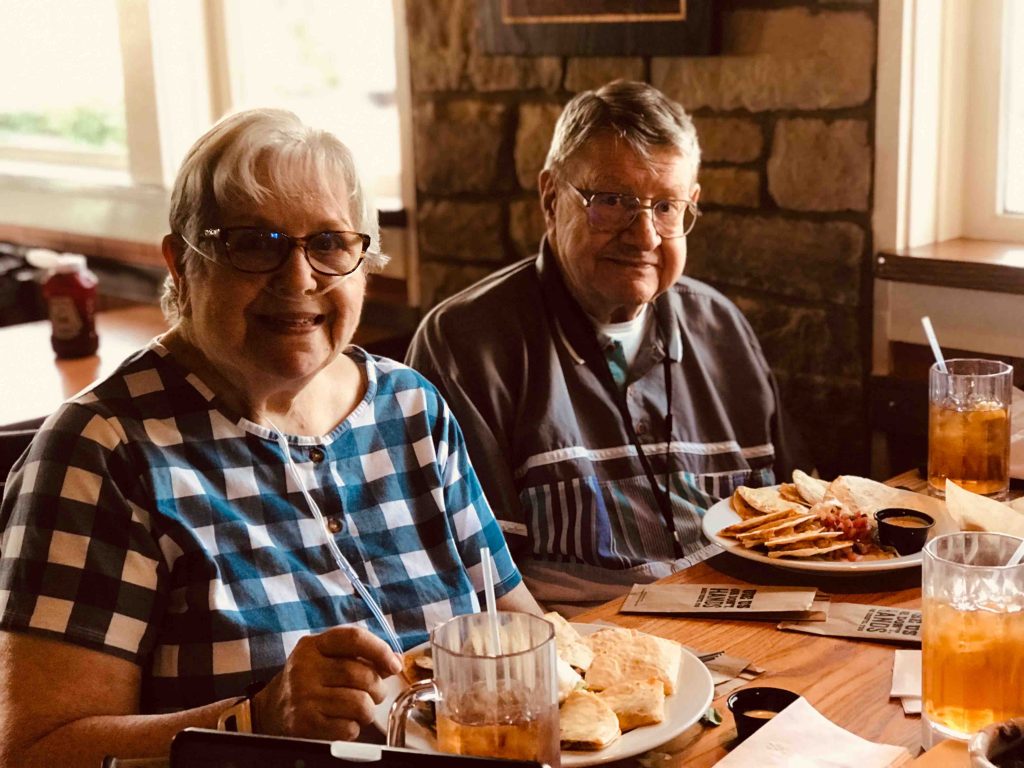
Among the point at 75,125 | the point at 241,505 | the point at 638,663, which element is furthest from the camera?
the point at 75,125

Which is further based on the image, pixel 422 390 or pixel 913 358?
pixel 913 358

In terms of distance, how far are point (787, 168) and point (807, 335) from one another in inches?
13.8

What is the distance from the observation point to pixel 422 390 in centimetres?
180

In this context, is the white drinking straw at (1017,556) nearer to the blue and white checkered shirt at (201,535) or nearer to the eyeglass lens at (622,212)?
the blue and white checkered shirt at (201,535)

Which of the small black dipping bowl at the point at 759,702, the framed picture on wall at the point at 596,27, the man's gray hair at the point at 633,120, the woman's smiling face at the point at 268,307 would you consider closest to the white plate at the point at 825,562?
the small black dipping bowl at the point at 759,702

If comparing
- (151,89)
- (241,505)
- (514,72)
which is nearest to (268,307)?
(241,505)

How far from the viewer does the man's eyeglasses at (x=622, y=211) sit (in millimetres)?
2311

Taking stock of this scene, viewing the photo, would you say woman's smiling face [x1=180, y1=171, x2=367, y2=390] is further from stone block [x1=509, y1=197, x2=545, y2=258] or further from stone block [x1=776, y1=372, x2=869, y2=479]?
stone block [x1=509, y1=197, x2=545, y2=258]

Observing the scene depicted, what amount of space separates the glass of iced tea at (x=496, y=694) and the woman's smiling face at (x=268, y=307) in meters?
0.54

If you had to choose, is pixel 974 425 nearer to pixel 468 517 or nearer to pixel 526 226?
pixel 468 517

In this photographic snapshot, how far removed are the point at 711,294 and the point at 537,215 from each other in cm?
74

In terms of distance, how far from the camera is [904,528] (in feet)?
5.82

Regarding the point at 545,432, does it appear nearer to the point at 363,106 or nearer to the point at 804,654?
the point at 804,654

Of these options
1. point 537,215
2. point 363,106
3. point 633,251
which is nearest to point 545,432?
point 633,251
